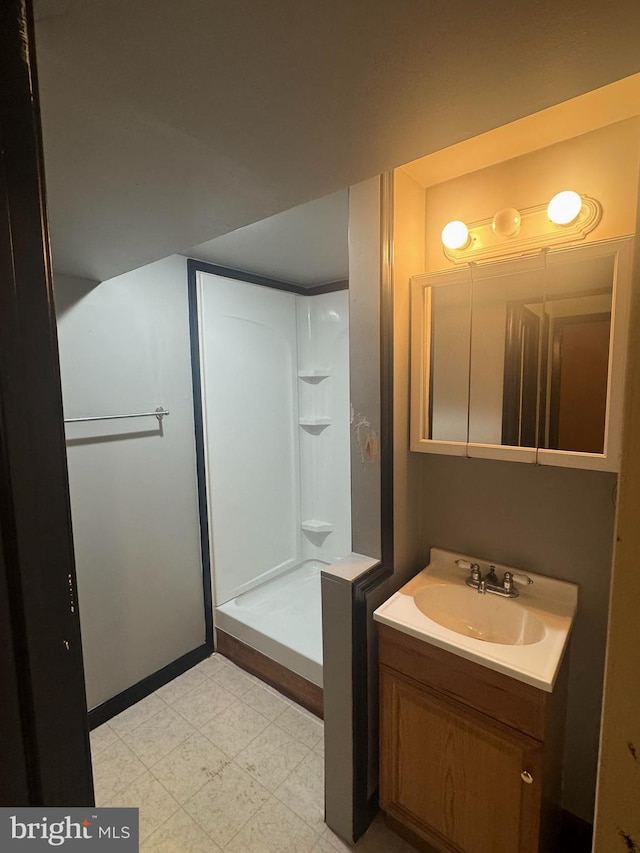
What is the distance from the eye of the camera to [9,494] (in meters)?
0.47

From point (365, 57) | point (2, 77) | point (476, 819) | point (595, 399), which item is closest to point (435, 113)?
point (365, 57)

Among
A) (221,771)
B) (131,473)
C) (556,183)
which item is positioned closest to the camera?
(556,183)

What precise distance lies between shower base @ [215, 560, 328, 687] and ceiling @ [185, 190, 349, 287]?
6.50 feet

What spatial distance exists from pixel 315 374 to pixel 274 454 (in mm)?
639

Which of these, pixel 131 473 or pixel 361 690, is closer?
pixel 361 690

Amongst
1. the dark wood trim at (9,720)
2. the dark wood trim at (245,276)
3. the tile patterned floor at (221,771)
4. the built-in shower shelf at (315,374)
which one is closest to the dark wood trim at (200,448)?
the dark wood trim at (245,276)

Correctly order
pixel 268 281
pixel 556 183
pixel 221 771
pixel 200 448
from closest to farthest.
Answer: pixel 556 183, pixel 221 771, pixel 200 448, pixel 268 281

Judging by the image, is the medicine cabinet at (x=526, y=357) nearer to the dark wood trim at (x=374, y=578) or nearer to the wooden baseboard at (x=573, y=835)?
the dark wood trim at (x=374, y=578)

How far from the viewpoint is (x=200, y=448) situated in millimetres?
2287

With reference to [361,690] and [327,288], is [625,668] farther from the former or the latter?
[327,288]

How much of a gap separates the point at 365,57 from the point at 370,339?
35.8 inches

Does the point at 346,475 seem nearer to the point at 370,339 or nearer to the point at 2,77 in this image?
the point at 370,339

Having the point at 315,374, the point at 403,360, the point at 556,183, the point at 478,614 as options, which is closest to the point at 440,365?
the point at 403,360

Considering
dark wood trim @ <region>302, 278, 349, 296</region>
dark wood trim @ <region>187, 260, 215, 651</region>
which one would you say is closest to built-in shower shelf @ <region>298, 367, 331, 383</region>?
dark wood trim @ <region>302, 278, 349, 296</region>
